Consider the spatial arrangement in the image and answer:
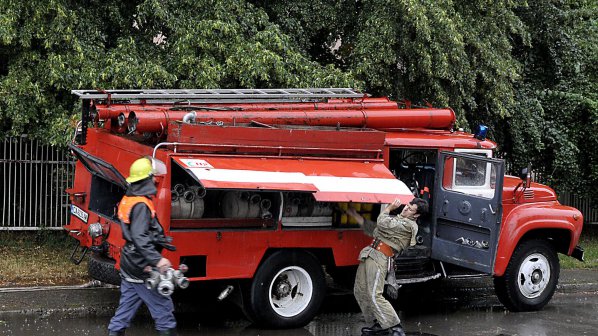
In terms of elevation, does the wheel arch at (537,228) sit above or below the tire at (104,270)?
above

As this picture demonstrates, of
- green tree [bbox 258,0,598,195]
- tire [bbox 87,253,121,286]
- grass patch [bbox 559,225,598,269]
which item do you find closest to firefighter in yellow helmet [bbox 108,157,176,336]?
tire [bbox 87,253,121,286]

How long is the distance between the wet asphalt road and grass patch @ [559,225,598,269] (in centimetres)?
231

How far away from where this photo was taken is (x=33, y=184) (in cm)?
1408

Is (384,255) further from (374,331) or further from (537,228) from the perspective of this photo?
(537,228)

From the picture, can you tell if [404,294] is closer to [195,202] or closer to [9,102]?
[195,202]

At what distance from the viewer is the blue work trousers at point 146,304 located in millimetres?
7352

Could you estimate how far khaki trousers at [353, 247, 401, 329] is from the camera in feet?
29.5

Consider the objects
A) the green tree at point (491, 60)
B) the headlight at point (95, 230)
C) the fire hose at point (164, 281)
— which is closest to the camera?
the fire hose at point (164, 281)

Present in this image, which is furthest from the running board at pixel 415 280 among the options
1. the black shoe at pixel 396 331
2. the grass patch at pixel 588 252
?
the grass patch at pixel 588 252

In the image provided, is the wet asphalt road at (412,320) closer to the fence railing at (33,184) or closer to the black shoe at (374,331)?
the black shoe at (374,331)

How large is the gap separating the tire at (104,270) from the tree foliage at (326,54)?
275 centimetres

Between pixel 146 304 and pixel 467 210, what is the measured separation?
14.2 ft

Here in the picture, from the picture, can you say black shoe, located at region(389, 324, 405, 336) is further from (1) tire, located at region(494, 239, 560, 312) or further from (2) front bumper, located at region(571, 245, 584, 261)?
(2) front bumper, located at region(571, 245, 584, 261)

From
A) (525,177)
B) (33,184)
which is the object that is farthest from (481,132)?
(33,184)
